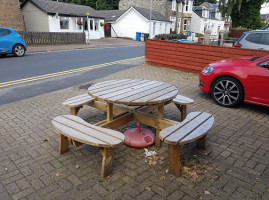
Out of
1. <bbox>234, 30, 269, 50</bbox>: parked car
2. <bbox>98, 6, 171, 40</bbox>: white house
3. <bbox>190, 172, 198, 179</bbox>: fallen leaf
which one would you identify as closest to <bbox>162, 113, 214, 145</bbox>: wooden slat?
<bbox>190, 172, 198, 179</bbox>: fallen leaf

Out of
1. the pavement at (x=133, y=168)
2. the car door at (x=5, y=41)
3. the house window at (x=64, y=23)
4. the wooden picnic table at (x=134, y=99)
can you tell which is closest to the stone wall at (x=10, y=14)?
the house window at (x=64, y=23)

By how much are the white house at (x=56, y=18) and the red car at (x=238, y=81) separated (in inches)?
915

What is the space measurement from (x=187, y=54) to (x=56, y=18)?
78.2 ft

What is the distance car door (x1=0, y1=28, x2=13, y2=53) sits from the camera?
12922 millimetres

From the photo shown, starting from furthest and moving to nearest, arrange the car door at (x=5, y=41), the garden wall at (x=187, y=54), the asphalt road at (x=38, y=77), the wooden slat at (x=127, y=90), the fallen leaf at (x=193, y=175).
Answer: the car door at (x=5, y=41) < the garden wall at (x=187, y=54) < the asphalt road at (x=38, y=77) < the wooden slat at (x=127, y=90) < the fallen leaf at (x=193, y=175)

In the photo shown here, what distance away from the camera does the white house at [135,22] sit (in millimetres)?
36062

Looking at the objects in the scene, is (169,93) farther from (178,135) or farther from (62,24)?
(62,24)

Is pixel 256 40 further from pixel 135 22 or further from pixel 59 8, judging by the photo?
pixel 135 22

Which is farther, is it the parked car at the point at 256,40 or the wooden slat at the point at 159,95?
the parked car at the point at 256,40

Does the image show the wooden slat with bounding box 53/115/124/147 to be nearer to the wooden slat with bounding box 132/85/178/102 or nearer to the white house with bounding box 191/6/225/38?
the wooden slat with bounding box 132/85/178/102

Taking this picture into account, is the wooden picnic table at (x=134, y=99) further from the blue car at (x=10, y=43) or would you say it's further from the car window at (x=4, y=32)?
the car window at (x=4, y=32)

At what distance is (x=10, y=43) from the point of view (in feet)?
43.9

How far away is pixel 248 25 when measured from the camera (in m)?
31.7

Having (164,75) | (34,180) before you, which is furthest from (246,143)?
(164,75)
